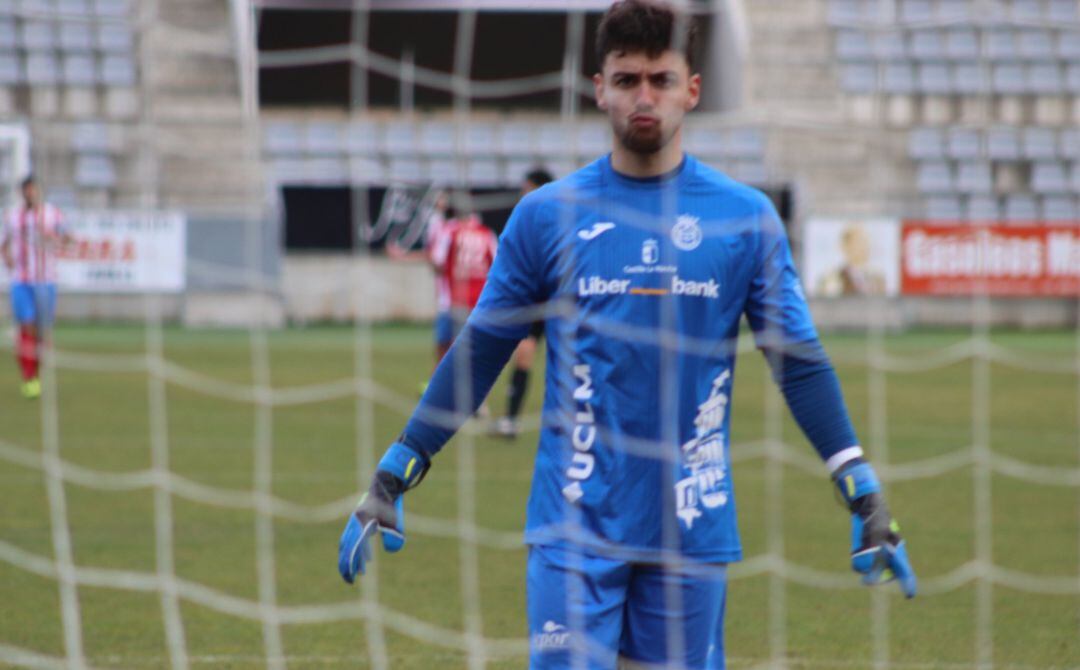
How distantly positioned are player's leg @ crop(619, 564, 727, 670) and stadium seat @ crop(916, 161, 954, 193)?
22.1 m

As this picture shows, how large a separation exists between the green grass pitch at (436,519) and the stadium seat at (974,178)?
905 cm

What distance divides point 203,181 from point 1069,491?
1748 centimetres

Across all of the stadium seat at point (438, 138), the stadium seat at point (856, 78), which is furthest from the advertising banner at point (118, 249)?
the stadium seat at point (856, 78)

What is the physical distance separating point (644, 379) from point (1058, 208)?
73.8 feet

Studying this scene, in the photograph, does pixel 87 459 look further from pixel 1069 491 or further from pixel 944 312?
pixel 944 312

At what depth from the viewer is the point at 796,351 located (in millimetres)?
3061

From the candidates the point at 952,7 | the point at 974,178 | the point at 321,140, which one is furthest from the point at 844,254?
the point at 321,140

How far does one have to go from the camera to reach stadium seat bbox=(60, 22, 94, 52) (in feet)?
73.4

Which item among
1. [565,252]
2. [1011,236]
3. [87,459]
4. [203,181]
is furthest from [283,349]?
[565,252]

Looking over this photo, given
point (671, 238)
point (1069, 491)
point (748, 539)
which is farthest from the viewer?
point (1069, 491)

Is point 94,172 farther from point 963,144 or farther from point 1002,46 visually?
point 1002,46

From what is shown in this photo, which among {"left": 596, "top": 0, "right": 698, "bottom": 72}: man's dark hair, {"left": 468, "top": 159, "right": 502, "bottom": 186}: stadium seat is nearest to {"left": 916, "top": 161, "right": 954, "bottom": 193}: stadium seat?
{"left": 468, "top": 159, "right": 502, "bottom": 186}: stadium seat

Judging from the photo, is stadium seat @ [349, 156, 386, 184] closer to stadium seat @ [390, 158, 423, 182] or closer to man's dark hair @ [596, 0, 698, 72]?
stadium seat @ [390, 158, 423, 182]

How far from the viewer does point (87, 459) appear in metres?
9.51
